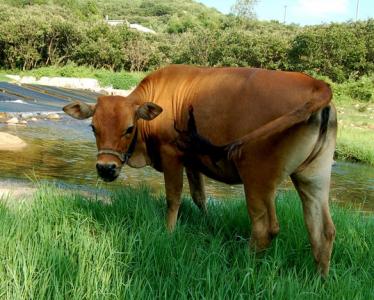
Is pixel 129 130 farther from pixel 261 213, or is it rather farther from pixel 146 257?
pixel 261 213

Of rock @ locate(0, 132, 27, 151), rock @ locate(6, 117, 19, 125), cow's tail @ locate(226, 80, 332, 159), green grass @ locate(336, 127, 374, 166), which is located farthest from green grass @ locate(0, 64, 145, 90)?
cow's tail @ locate(226, 80, 332, 159)

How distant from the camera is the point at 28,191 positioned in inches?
324

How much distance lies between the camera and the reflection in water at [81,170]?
11.6 metres

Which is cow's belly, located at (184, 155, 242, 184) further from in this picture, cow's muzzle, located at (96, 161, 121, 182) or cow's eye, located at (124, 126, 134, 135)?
cow's muzzle, located at (96, 161, 121, 182)

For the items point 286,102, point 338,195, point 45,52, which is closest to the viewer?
point 286,102

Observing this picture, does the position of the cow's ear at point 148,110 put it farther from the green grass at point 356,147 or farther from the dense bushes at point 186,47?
the dense bushes at point 186,47

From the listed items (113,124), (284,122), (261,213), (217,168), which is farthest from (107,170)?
(284,122)

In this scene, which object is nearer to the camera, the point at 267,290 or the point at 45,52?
the point at 267,290

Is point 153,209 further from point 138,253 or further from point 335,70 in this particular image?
point 335,70

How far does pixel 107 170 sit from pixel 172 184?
0.79 m

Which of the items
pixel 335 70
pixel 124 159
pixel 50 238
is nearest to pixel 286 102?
pixel 124 159

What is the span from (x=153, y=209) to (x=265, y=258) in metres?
1.40

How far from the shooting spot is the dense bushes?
148 ft

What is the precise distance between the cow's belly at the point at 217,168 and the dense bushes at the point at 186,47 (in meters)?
41.4
